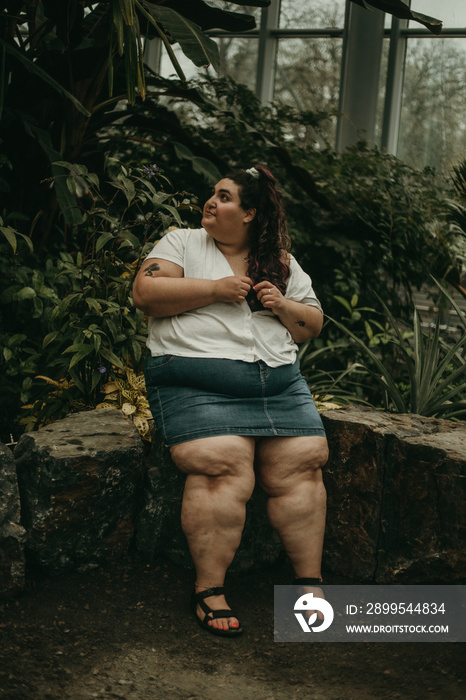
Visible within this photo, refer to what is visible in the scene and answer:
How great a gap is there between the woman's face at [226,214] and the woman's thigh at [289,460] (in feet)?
2.56

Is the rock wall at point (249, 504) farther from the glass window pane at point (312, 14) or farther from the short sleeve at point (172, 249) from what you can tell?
the glass window pane at point (312, 14)

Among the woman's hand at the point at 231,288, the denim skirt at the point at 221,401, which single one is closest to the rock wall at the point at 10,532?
the denim skirt at the point at 221,401

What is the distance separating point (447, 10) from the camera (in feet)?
19.8

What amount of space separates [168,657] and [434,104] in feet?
18.0

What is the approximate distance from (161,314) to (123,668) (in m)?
1.16

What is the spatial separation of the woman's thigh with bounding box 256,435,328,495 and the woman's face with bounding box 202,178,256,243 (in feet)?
2.56

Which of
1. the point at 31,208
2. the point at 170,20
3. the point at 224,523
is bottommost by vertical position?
the point at 224,523

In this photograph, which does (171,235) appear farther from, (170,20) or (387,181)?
(387,181)

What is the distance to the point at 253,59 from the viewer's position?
22.3ft

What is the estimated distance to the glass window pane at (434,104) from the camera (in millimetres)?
6094

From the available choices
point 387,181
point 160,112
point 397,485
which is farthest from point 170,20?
point 397,485

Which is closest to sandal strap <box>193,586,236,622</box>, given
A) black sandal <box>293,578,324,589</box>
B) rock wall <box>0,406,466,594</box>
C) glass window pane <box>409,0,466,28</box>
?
black sandal <box>293,578,324,589</box>

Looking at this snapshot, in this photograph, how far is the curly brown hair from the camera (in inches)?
104

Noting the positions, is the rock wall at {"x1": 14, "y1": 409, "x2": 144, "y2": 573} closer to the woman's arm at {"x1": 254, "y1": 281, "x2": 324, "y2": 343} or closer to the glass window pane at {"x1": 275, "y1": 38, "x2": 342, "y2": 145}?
the woman's arm at {"x1": 254, "y1": 281, "x2": 324, "y2": 343}
